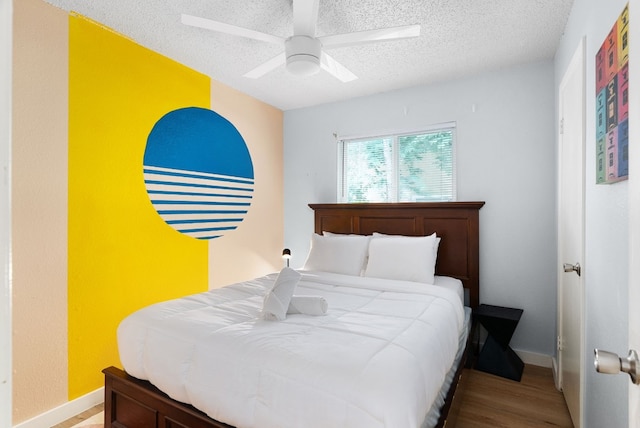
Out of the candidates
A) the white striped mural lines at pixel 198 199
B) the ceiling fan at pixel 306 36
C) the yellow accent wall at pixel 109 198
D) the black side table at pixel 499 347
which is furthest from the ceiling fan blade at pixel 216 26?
the black side table at pixel 499 347

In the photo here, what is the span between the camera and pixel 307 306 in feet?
6.31

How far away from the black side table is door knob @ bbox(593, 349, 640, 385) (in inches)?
86.7

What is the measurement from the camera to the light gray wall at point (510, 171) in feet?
9.39

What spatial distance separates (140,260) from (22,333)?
2.73 feet

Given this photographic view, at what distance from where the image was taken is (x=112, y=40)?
2.48 meters

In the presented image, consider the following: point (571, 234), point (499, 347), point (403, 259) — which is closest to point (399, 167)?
point (403, 259)

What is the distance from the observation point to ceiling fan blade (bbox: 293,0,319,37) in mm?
1759

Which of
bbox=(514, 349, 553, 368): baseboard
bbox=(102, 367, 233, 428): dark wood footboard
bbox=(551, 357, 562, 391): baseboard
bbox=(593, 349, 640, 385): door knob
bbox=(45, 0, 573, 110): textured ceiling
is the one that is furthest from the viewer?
bbox=(514, 349, 553, 368): baseboard

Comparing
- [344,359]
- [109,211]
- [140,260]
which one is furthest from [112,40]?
[344,359]

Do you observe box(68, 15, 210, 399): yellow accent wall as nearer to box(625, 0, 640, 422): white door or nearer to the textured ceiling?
the textured ceiling

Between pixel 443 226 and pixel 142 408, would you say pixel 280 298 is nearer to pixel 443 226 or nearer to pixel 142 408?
pixel 142 408

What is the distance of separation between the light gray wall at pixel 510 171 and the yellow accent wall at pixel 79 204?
247 centimetres

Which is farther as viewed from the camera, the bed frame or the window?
the window
